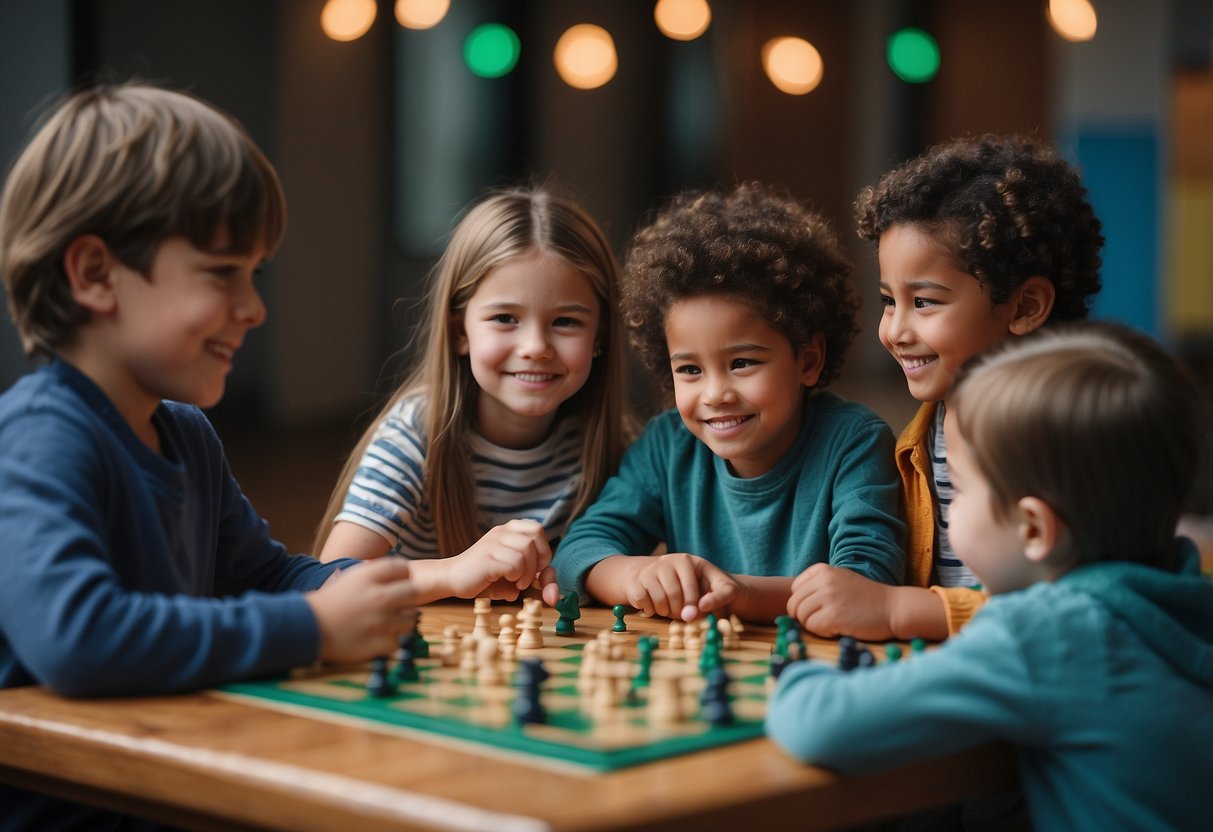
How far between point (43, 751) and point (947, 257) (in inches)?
51.8

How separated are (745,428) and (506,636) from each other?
0.56 meters

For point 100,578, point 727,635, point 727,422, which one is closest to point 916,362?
point 727,422

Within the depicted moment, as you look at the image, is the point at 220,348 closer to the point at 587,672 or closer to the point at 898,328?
the point at 587,672

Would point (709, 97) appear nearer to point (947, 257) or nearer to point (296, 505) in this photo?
point (296, 505)

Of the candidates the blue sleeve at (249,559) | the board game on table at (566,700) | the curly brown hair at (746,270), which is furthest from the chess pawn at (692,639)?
the curly brown hair at (746,270)

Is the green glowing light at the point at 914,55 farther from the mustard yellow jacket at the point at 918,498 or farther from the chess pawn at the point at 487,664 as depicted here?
the chess pawn at the point at 487,664

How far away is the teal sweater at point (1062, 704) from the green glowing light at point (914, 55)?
2.17 metres

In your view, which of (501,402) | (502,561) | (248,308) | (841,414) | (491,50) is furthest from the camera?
(491,50)

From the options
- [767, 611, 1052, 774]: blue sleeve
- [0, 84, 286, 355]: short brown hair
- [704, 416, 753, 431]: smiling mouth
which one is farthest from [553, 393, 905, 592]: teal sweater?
[0, 84, 286, 355]: short brown hair

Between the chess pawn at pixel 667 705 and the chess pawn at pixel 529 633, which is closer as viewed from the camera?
the chess pawn at pixel 667 705

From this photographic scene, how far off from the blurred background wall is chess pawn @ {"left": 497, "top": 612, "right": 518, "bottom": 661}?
3.24m

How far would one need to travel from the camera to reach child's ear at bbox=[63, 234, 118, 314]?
4.62 feet

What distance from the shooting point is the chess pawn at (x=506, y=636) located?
1.54m

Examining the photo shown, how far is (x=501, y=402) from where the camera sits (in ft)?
7.82
